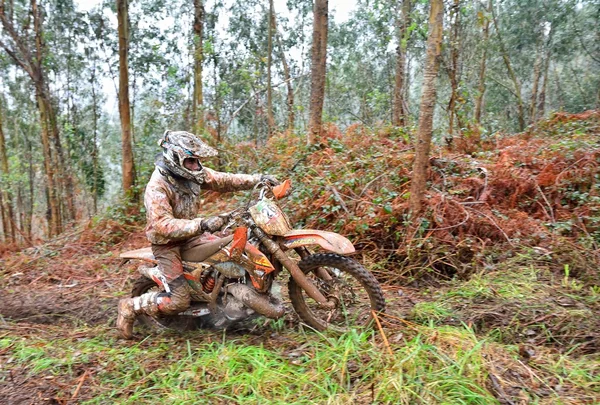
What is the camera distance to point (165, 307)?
14.3 ft

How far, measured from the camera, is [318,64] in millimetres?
9547

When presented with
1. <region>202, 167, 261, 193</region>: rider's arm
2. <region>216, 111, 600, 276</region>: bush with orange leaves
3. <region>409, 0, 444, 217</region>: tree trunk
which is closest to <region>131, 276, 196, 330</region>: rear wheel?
<region>202, 167, 261, 193</region>: rider's arm

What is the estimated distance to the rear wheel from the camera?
4766 mm

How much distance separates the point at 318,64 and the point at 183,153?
6.08m

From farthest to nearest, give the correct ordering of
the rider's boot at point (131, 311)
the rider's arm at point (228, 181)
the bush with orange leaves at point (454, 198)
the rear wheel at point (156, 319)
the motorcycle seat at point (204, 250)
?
the bush with orange leaves at point (454, 198), the rear wheel at point (156, 319), the rider's arm at point (228, 181), the rider's boot at point (131, 311), the motorcycle seat at point (204, 250)

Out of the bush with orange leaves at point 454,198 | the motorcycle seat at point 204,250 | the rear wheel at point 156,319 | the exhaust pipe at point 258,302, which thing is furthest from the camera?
the bush with orange leaves at point 454,198

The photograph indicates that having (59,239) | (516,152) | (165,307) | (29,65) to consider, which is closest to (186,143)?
(165,307)

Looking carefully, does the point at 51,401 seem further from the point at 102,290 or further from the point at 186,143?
the point at 102,290

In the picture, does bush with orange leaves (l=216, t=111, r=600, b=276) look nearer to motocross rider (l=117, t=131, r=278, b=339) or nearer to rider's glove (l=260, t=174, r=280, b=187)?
rider's glove (l=260, t=174, r=280, b=187)

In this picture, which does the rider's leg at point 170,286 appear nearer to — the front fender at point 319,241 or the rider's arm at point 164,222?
the rider's arm at point 164,222

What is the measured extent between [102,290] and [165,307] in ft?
7.85

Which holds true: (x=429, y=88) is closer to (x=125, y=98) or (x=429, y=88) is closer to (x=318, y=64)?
(x=318, y=64)

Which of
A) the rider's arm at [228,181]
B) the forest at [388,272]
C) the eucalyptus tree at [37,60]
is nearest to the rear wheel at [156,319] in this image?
the forest at [388,272]

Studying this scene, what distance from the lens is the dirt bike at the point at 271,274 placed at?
406cm
